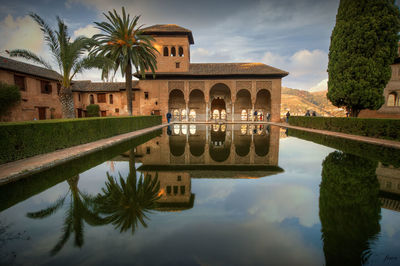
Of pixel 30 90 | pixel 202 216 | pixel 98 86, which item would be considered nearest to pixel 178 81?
pixel 98 86

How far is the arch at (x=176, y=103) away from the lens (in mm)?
28716

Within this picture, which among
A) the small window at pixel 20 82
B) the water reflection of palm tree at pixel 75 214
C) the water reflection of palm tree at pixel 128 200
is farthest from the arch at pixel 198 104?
the water reflection of palm tree at pixel 75 214

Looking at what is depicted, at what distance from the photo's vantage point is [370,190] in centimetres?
360

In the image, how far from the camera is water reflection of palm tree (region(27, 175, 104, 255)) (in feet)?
7.46

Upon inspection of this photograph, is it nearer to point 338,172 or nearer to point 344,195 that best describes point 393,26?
point 338,172

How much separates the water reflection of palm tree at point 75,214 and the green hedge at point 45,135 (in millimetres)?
3170

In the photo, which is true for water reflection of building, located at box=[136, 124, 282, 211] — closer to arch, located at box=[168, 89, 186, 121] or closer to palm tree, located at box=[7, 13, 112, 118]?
palm tree, located at box=[7, 13, 112, 118]

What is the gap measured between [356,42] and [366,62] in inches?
62.4

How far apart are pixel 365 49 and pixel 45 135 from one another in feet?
62.5

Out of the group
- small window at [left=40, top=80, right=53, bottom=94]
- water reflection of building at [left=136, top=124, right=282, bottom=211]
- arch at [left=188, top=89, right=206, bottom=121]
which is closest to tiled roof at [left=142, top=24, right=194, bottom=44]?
arch at [left=188, top=89, right=206, bottom=121]

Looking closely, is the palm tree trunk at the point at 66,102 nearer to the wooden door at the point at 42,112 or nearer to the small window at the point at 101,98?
the wooden door at the point at 42,112

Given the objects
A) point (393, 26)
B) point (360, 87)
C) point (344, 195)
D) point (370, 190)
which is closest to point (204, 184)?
point (344, 195)

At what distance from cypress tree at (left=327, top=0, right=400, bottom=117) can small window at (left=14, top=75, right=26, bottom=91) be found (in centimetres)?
2598

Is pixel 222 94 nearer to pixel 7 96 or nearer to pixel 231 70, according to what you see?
pixel 231 70
